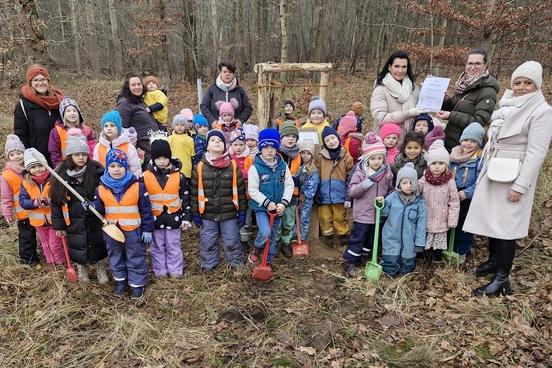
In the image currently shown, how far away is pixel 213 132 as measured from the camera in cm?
465

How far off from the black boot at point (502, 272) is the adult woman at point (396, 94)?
192 cm

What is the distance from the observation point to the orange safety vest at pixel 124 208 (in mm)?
4285

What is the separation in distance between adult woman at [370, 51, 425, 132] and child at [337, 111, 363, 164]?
45 centimetres

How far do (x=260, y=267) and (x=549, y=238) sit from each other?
4.14 m

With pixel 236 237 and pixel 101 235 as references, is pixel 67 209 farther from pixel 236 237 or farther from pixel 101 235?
pixel 236 237

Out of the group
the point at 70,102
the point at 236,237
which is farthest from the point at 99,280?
the point at 70,102

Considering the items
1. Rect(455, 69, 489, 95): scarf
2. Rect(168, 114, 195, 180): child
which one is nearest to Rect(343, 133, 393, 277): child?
Rect(455, 69, 489, 95): scarf

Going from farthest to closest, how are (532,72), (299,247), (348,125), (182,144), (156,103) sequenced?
(156,103), (348,125), (182,144), (299,247), (532,72)

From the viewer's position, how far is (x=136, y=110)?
5785 millimetres

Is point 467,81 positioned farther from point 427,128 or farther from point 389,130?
point 389,130

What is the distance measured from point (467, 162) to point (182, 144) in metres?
3.91

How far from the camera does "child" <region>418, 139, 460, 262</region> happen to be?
4.61 meters

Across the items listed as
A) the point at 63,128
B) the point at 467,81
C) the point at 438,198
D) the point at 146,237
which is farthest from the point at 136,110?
the point at 467,81

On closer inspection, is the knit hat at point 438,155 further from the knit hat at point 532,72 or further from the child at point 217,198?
the child at point 217,198
